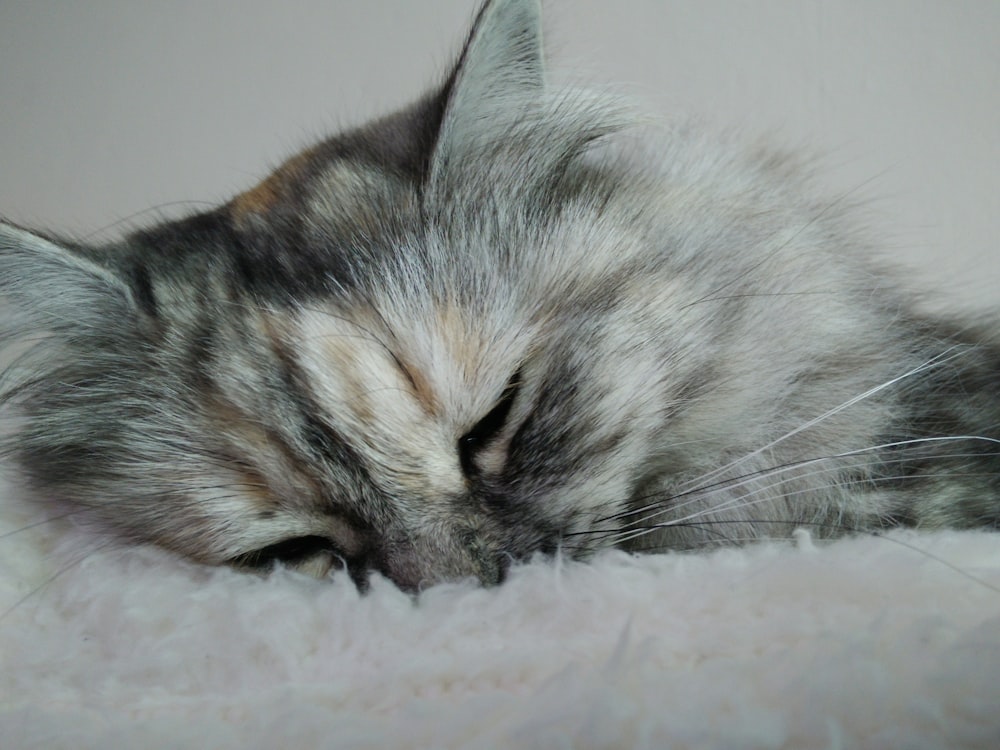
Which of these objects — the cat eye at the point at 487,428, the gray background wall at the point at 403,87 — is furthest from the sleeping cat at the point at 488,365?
the gray background wall at the point at 403,87

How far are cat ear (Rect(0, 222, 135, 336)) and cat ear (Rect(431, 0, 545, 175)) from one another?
434 millimetres

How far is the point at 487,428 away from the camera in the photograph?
829 millimetres

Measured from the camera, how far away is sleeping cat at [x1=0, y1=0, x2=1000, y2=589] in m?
0.80

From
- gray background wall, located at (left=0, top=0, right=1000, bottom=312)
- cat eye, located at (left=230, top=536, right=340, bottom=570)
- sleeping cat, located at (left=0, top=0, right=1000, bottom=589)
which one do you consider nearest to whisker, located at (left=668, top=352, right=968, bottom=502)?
sleeping cat, located at (left=0, top=0, right=1000, bottom=589)

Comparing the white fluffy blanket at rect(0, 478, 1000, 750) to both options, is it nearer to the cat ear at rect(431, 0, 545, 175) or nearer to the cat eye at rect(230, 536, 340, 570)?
the cat eye at rect(230, 536, 340, 570)

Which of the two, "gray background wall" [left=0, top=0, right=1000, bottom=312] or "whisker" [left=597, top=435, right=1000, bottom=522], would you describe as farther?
"gray background wall" [left=0, top=0, right=1000, bottom=312]

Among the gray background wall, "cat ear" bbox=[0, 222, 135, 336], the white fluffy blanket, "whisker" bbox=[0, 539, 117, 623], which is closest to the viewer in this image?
the white fluffy blanket

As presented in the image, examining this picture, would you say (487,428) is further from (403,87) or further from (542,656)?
(403,87)

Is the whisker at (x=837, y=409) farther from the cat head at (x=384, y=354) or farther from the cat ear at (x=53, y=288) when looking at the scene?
the cat ear at (x=53, y=288)

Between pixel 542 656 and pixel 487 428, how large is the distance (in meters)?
0.33

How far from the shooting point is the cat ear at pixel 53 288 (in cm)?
90

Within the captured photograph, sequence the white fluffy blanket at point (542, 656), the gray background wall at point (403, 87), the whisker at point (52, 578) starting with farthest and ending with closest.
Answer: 1. the gray background wall at point (403, 87)
2. the whisker at point (52, 578)
3. the white fluffy blanket at point (542, 656)

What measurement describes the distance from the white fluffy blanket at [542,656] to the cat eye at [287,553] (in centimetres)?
7

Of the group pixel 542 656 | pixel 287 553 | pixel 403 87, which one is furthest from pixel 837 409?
pixel 403 87
